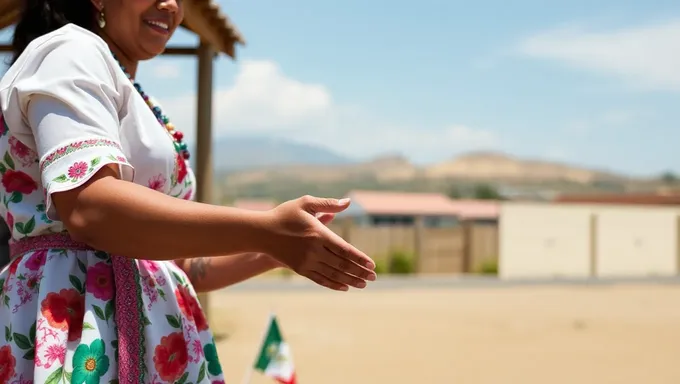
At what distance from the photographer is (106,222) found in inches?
40.7

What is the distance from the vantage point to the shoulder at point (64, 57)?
1.13 metres

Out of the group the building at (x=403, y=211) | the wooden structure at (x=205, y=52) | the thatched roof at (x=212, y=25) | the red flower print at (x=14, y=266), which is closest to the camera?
the red flower print at (x=14, y=266)

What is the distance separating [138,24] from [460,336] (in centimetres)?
895

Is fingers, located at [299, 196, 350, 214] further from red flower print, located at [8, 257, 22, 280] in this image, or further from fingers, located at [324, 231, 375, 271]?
red flower print, located at [8, 257, 22, 280]

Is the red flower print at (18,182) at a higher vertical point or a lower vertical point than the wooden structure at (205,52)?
lower

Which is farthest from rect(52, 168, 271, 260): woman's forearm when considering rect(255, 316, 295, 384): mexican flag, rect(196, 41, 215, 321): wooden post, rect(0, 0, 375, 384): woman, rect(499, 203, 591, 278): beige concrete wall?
rect(499, 203, 591, 278): beige concrete wall

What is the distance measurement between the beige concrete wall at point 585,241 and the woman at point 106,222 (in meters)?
18.0

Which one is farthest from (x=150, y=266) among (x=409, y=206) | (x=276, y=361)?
(x=409, y=206)

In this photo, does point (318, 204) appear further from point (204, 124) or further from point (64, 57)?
point (204, 124)

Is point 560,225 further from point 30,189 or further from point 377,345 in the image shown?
point 30,189

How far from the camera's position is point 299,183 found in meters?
128

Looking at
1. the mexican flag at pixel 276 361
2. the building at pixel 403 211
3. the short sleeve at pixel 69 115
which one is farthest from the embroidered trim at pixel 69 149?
the building at pixel 403 211

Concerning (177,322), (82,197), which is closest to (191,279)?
(177,322)

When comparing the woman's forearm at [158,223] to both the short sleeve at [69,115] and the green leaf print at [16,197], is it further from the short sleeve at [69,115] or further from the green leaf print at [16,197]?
the green leaf print at [16,197]
